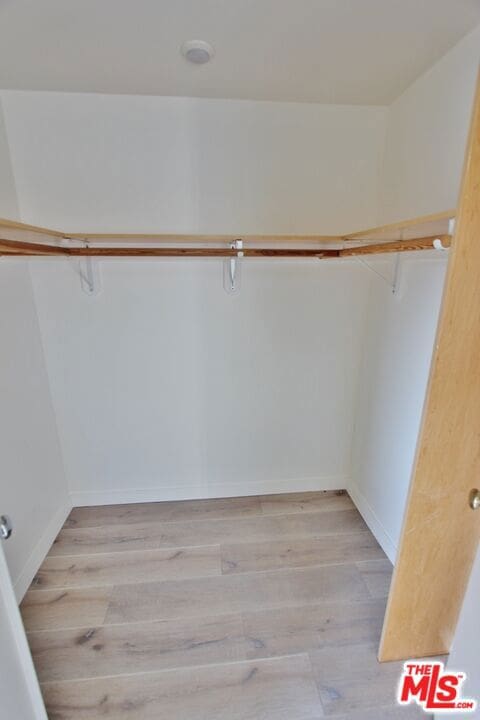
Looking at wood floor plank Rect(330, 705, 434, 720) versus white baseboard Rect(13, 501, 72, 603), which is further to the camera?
white baseboard Rect(13, 501, 72, 603)

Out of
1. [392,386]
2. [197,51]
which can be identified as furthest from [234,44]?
[392,386]

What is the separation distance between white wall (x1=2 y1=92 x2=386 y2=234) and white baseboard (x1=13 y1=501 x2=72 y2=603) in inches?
64.2

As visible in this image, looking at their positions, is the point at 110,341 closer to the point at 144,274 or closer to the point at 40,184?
the point at 144,274

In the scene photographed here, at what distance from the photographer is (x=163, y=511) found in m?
2.13

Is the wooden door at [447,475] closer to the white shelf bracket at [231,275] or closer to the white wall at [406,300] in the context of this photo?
the white wall at [406,300]

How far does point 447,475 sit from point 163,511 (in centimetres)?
165

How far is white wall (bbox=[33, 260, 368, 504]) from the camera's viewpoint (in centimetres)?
186

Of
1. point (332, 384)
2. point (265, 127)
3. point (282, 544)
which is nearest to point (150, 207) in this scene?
point (265, 127)

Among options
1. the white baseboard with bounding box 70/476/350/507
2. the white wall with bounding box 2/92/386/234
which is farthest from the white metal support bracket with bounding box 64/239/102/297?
the white baseboard with bounding box 70/476/350/507

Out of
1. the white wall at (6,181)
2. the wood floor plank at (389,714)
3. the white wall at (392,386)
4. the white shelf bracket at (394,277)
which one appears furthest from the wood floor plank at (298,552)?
the white wall at (6,181)

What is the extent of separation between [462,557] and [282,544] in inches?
36.7

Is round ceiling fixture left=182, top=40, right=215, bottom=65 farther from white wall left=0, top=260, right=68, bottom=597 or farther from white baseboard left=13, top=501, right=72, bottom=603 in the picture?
white baseboard left=13, top=501, right=72, bottom=603

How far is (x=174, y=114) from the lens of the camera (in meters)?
1.66

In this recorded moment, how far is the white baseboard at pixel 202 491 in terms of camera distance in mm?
2152
